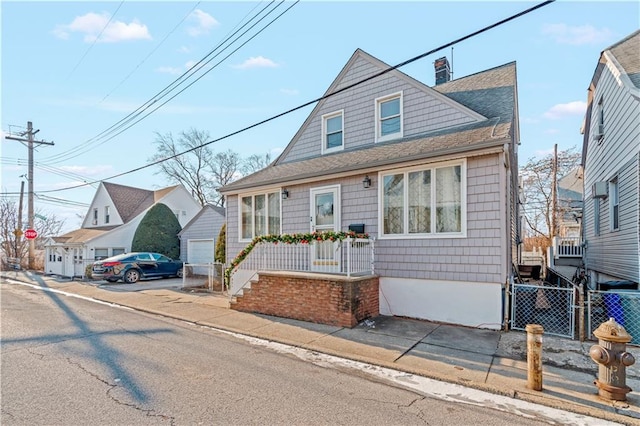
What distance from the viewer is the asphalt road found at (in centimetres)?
355

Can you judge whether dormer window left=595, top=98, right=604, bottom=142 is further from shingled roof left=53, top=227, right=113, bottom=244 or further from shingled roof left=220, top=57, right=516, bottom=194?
shingled roof left=53, top=227, right=113, bottom=244

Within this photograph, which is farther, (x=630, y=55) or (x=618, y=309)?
(x=630, y=55)

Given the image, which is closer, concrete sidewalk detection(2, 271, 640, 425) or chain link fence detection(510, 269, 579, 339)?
concrete sidewalk detection(2, 271, 640, 425)

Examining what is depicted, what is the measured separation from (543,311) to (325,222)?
18.7 feet

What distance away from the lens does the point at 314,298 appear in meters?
7.62

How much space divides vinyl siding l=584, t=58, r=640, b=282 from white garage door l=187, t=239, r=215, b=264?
16.7 meters

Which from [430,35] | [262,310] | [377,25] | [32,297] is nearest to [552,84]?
[430,35]

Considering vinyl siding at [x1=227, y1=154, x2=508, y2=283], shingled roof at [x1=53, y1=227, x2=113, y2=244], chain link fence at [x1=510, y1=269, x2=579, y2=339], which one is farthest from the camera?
shingled roof at [x1=53, y1=227, x2=113, y2=244]

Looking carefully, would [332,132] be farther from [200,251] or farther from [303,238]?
[200,251]

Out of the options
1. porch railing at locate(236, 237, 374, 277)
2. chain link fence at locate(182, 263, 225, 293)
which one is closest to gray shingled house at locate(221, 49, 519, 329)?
porch railing at locate(236, 237, 374, 277)

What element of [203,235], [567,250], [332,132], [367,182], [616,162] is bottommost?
[567,250]

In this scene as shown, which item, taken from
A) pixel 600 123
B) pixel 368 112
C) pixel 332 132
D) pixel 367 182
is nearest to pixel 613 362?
pixel 367 182

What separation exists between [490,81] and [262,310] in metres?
9.64

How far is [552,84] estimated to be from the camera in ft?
24.0
